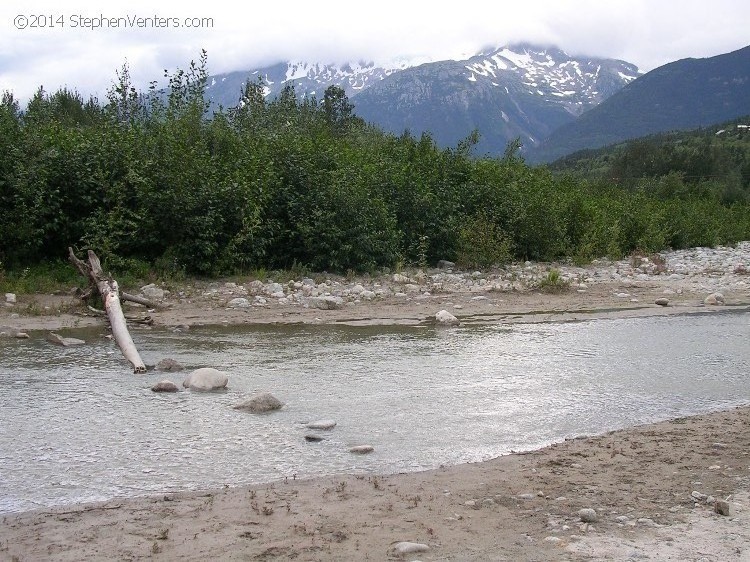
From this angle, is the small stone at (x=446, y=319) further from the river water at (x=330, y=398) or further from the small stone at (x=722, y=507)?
the small stone at (x=722, y=507)

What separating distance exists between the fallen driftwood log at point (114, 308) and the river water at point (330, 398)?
0.19 meters

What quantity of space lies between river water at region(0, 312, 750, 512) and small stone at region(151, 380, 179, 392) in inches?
4.5

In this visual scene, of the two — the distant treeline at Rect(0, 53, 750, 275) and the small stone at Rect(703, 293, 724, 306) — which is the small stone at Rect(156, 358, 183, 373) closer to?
the distant treeline at Rect(0, 53, 750, 275)

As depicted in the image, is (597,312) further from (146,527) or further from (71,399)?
(146,527)

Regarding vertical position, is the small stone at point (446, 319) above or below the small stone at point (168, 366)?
below

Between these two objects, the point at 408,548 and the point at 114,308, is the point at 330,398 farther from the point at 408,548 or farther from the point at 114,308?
the point at 114,308

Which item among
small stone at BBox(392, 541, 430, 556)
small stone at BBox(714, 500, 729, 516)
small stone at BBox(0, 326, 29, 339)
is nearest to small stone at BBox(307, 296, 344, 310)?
small stone at BBox(0, 326, 29, 339)

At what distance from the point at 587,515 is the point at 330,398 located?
3.95 metres

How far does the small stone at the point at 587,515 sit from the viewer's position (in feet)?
16.9

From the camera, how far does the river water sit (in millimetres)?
6375

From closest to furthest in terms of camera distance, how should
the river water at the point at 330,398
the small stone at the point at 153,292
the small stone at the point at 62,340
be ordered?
the river water at the point at 330,398
the small stone at the point at 62,340
the small stone at the point at 153,292

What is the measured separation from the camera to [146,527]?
5012 mm

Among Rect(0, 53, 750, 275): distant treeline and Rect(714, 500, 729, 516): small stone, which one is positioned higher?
Rect(0, 53, 750, 275): distant treeline

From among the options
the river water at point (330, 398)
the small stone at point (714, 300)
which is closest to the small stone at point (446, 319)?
the river water at point (330, 398)
